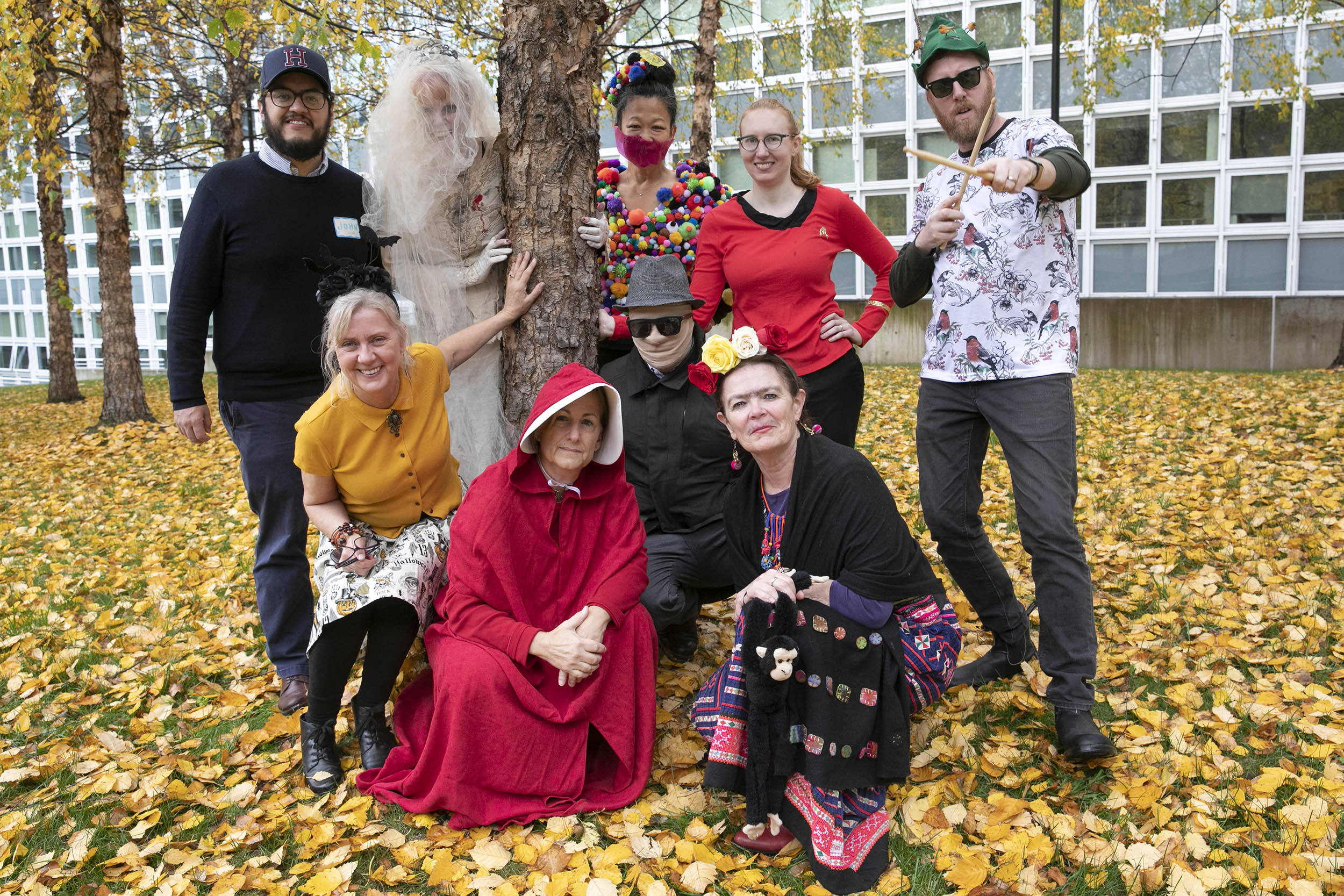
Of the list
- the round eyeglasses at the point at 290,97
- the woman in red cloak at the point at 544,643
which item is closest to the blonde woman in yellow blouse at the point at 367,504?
the woman in red cloak at the point at 544,643

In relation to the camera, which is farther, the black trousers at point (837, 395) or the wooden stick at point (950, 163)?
the black trousers at point (837, 395)

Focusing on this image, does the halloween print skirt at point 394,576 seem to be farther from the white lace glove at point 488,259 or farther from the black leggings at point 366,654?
the white lace glove at point 488,259

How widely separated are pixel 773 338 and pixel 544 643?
3.90ft

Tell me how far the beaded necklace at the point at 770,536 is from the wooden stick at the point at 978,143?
1040 mm

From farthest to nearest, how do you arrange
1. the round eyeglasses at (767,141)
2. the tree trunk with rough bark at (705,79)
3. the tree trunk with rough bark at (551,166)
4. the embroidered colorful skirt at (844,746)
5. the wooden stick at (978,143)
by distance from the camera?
the tree trunk with rough bark at (705,79) → the tree trunk with rough bark at (551,166) → the round eyeglasses at (767,141) → the wooden stick at (978,143) → the embroidered colorful skirt at (844,746)

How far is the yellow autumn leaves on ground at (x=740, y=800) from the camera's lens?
2.45 metres

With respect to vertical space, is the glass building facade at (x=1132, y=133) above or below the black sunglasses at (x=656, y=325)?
above

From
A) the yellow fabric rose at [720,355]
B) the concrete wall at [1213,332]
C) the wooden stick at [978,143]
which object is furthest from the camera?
the concrete wall at [1213,332]

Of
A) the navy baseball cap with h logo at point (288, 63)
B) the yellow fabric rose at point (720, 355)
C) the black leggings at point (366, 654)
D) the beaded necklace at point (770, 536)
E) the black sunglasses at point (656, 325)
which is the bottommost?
the black leggings at point (366, 654)

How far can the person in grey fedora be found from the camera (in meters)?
3.44

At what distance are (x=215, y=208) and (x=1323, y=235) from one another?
606 inches

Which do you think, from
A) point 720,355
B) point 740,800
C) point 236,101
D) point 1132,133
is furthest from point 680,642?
point 1132,133

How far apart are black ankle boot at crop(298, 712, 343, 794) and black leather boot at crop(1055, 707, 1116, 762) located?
2301mm

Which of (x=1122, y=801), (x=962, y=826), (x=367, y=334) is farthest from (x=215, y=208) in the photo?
(x=1122, y=801)
